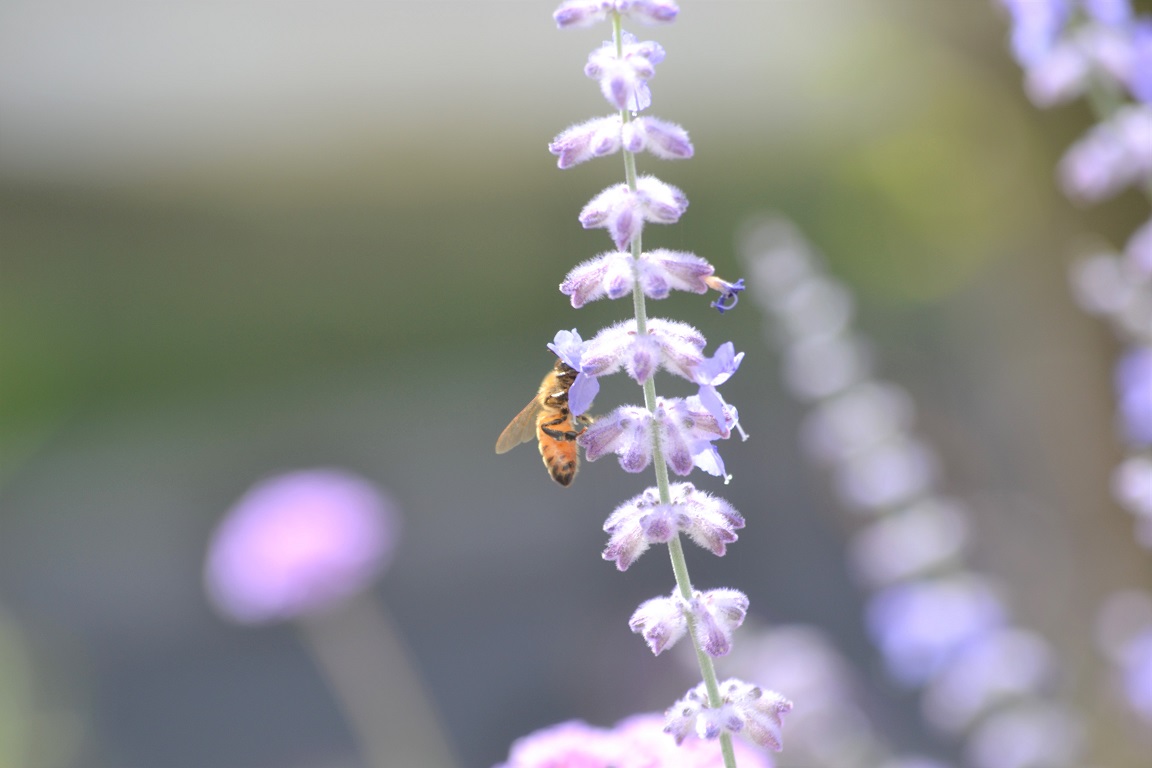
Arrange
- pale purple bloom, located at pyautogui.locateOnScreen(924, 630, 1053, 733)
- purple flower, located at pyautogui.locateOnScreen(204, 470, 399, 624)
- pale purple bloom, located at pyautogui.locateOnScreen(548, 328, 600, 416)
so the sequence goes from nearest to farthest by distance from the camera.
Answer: pale purple bloom, located at pyautogui.locateOnScreen(548, 328, 600, 416) → pale purple bloom, located at pyautogui.locateOnScreen(924, 630, 1053, 733) → purple flower, located at pyautogui.locateOnScreen(204, 470, 399, 624)

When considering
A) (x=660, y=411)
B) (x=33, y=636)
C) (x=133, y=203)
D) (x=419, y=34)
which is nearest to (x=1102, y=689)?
(x=660, y=411)

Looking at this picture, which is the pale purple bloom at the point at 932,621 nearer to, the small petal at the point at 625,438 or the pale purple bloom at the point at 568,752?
the pale purple bloom at the point at 568,752

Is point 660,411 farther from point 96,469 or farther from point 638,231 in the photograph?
point 96,469

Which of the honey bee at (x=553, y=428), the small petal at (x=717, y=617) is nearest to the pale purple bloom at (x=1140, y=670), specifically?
the honey bee at (x=553, y=428)

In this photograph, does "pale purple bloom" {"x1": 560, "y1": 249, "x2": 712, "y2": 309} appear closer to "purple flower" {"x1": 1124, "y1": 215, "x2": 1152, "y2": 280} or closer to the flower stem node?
the flower stem node

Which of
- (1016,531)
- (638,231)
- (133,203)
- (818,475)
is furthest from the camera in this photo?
(133,203)

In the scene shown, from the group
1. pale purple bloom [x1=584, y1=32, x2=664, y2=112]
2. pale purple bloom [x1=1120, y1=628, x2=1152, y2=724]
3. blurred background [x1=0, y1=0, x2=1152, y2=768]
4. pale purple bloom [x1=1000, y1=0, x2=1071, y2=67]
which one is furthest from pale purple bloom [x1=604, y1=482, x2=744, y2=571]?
blurred background [x1=0, y1=0, x2=1152, y2=768]

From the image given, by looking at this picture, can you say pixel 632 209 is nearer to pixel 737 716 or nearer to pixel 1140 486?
pixel 737 716
